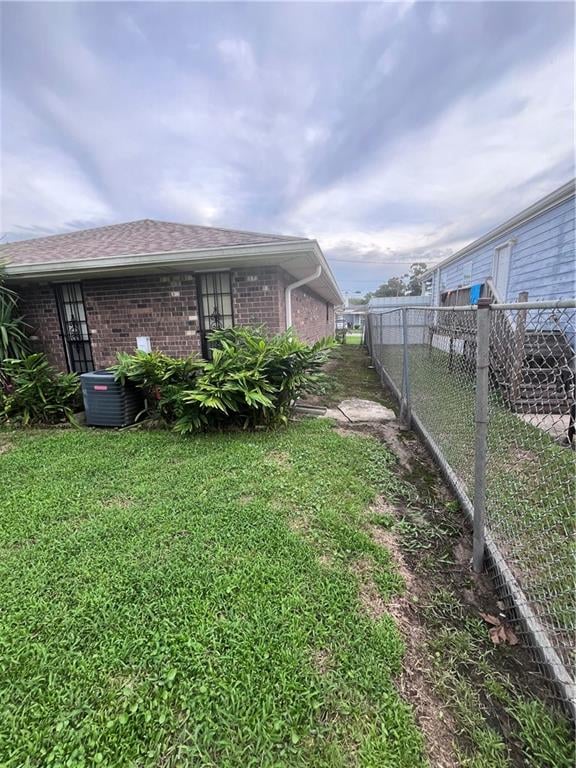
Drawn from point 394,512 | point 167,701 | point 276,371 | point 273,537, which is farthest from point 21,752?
point 276,371

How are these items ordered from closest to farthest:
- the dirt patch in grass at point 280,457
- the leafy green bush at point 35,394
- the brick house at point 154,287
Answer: the dirt patch in grass at point 280,457 < the leafy green bush at point 35,394 < the brick house at point 154,287

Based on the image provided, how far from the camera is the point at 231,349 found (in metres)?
4.43

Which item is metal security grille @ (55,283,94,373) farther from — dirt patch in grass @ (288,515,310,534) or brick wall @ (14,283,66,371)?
dirt patch in grass @ (288,515,310,534)

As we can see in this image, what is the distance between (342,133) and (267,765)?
440 inches

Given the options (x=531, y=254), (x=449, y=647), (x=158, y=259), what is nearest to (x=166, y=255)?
(x=158, y=259)

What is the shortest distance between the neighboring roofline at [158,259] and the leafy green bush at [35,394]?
152 cm

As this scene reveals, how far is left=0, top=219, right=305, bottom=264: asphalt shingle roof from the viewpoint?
5.46 m

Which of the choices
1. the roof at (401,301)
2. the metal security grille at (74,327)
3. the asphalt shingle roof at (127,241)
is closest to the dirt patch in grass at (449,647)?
the asphalt shingle roof at (127,241)

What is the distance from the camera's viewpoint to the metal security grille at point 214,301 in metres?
5.91

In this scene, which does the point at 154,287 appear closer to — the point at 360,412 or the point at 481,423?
the point at 360,412

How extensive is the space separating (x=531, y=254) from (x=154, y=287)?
7.95 m

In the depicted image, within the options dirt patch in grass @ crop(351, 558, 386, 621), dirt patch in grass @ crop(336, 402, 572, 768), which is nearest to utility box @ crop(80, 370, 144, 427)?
dirt patch in grass @ crop(336, 402, 572, 768)

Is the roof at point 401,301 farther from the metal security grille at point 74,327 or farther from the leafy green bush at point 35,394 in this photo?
the leafy green bush at point 35,394

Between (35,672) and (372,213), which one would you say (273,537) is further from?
(372,213)
